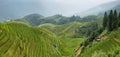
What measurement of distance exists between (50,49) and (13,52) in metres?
36.6

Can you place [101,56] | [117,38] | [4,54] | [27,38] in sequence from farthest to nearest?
[27,38] < [117,38] < [4,54] < [101,56]

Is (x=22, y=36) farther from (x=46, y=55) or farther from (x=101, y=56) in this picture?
(x=101, y=56)

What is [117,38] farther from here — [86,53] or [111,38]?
[86,53]

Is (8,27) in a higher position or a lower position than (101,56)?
higher

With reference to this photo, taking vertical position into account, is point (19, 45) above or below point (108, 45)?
above

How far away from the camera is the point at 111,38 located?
569ft

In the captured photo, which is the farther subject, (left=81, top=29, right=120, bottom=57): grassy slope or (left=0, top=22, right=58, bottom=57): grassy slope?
(left=0, top=22, right=58, bottom=57): grassy slope

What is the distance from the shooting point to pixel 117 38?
568 ft

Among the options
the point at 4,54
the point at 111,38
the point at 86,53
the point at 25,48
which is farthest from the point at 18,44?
the point at 111,38

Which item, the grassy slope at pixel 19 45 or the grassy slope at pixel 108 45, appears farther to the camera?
the grassy slope at pixel 19 45

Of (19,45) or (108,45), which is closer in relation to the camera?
(108,45)

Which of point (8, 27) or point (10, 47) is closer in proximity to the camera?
point (10, 47)

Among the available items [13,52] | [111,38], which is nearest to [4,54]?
[13,52]

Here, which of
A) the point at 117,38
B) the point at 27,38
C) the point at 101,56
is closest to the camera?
the point at 101,56
